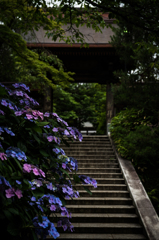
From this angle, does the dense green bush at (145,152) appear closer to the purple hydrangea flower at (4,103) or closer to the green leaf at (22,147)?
the green leaf at (22,147)

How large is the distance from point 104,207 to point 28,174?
13.6 ft

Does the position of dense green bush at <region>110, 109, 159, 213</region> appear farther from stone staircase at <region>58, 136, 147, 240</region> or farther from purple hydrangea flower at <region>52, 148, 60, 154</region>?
purple hydrangea flower at <region>52, 148, 60, 154</region>

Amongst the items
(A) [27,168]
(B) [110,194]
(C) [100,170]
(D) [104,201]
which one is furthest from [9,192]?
(C) [100,170]

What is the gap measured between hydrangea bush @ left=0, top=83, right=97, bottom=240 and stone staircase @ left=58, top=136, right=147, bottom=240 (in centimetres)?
120

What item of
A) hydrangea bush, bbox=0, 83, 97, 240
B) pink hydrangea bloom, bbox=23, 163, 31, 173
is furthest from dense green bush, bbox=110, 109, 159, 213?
pink hydrangea bloom, bbox=23, 163, 31, 173

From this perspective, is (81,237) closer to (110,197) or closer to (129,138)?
(110,197)

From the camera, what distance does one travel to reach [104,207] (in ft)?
17.2

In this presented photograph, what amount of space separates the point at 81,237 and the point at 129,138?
11.5ft

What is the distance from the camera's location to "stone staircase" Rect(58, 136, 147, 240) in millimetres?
4527

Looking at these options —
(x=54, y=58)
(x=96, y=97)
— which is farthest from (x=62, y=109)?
(x=54, y=58)

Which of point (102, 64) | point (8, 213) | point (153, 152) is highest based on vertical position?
point (102, 64)

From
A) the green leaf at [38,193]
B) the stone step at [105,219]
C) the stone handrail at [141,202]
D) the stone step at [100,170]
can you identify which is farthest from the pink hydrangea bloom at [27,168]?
the stone step at [100,170]

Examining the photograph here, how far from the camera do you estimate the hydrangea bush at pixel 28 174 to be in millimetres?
1351

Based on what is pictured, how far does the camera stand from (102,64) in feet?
35.3
